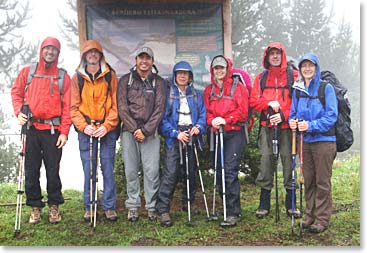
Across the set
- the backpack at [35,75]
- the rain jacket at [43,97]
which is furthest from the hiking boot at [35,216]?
the backpack at [35,75]

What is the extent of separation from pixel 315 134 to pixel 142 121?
2255 millimetres

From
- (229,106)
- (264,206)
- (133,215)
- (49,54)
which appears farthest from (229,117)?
(49,54)

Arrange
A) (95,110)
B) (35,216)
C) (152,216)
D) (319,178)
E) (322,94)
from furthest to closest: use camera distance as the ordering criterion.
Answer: (35,216), (152,216), (95,110), (319,178), (322,94)

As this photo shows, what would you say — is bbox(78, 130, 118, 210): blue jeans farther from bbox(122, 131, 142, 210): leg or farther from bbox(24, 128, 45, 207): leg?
bbox(24, 128, 45, 207): leg

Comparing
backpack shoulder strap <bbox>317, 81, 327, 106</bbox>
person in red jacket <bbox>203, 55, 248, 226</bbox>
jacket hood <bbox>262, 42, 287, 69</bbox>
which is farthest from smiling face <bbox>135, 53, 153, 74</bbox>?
backpack shoulder strap <bbox>317, 81, 327, 106</bbox>

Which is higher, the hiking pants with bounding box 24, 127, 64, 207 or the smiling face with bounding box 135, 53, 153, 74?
the smiling face with bounding box 135, 53, 153, 74

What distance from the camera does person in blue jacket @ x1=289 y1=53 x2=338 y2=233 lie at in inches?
210

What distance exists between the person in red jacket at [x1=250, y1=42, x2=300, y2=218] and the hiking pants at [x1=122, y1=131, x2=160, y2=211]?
4.80 ft

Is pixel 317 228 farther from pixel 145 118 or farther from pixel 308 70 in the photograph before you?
pixel 145 118

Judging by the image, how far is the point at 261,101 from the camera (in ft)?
19.3

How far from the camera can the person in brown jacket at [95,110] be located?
19.3 ft

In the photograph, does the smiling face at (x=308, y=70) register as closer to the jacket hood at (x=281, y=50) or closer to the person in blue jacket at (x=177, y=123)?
the jacket hood at (x=281, y=50)

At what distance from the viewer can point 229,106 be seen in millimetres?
5879

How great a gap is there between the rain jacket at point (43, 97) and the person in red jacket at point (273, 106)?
2585mm
